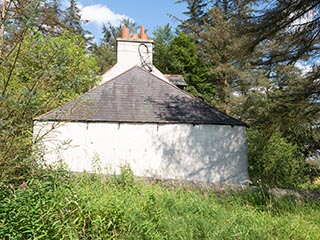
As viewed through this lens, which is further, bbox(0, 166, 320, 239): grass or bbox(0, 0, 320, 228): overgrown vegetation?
bbox(0, 166, 320, 239): grass

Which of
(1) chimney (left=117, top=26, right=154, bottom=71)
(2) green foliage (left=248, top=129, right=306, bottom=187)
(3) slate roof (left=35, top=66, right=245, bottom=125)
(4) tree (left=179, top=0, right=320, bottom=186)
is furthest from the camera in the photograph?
(1) chimney (left=117, top=26, right=154, bottom=71)

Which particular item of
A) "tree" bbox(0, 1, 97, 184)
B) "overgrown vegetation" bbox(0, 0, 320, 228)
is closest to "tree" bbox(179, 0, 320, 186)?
"overgrown vegetation" bbox(0, 0, 320, 228)

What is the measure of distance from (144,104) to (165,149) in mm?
2310

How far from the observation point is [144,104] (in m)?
14.3

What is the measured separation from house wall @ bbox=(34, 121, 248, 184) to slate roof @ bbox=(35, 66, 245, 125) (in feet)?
0.97

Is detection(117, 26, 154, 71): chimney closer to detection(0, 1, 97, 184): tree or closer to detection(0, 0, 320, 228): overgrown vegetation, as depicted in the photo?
detection(0, 0, 320, 228): overgrown vegetation

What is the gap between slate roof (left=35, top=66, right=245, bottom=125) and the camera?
13500 millimetres

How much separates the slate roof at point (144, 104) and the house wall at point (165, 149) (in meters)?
0.30

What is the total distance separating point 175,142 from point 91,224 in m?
9.73

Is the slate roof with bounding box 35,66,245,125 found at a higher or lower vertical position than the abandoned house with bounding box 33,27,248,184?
higher

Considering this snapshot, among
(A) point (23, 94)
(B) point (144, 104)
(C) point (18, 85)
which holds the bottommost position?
(A) point (23, 94)

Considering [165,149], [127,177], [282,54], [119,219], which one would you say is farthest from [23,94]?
[165,149]

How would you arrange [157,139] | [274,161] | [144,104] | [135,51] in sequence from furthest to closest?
[135,51], [274,161], [144,104], [157,139]

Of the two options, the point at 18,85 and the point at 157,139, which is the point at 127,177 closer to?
the point at 18,85
